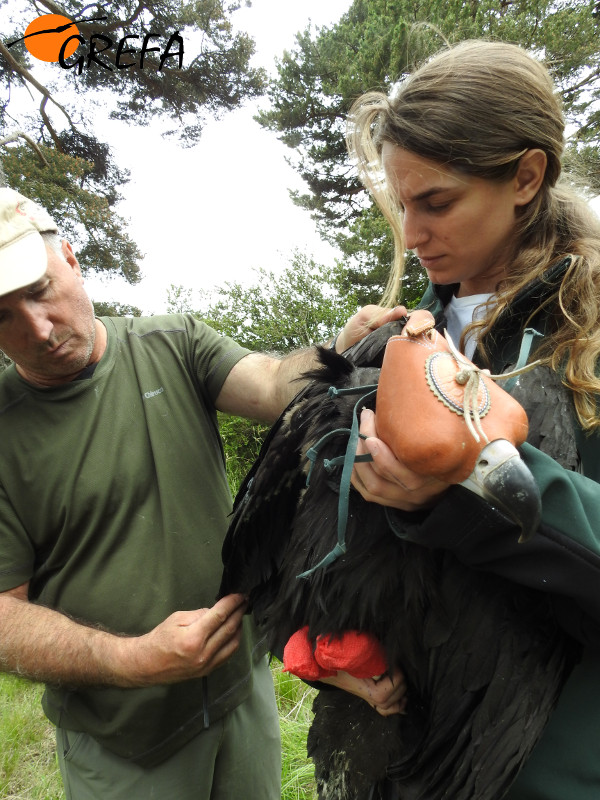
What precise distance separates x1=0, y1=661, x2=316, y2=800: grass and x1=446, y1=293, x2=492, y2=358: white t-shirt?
260cm

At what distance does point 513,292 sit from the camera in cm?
111

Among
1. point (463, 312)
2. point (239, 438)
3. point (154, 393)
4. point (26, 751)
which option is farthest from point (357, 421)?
point (239, 438)

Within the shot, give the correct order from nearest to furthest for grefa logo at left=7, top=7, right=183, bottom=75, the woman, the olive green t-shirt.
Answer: the woman, the olive green t-shirt, grefa logo at left=7, top=7, right=183, bottom=75

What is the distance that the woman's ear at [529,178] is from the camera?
120 centimetres

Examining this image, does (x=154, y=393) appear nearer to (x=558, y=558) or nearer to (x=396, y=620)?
(x=396, y=620)

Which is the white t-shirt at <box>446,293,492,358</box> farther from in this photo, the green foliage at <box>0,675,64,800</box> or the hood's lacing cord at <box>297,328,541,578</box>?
the green foliage at <box>0,675,64,800</box>

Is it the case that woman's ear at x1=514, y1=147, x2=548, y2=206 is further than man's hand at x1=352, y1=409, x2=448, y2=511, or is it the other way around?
woman's ear at x1=514, y1=147, x2=548, y2=206

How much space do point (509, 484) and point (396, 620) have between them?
1.56 ft

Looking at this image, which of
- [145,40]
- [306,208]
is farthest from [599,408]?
[306,208]

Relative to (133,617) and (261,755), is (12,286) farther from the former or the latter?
(261,755)

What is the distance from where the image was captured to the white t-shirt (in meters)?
1.24

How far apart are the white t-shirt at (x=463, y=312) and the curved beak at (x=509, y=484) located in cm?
46

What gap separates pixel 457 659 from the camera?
1056mm

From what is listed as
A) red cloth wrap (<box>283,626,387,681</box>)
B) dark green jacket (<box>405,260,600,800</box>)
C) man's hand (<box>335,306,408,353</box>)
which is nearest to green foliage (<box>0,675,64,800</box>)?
red cloth wrap (<box>283,626,387,681</box>)
